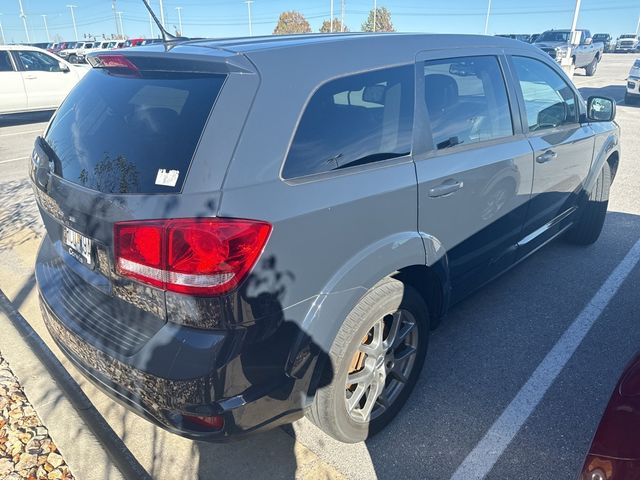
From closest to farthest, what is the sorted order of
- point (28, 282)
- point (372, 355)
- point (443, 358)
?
point (372, 355)
point (443, 358)
point (28, 282)

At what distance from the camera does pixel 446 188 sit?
2518 millimetres

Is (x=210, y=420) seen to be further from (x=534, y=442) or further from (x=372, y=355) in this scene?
(x=534, y=442)

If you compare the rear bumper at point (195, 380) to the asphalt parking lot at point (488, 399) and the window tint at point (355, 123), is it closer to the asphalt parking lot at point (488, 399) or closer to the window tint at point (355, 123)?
the asphalt parking lot at point (488, 399)

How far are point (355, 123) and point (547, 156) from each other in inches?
75.1

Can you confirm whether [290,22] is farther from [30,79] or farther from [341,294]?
[341,294]

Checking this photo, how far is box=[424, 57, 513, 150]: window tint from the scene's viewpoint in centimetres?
256

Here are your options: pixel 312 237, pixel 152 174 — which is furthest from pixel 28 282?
pixel 312 237

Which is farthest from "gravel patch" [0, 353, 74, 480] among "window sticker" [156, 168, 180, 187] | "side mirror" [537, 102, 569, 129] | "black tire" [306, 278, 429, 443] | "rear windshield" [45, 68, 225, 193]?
"side mirror" [537, 102, 569, 129]

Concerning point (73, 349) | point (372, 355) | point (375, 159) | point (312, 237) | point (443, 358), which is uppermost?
point (375, 159)

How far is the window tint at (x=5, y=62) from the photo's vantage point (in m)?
12.1

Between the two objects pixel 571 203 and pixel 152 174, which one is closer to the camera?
pixel 152 174

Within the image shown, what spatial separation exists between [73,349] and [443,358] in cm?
215

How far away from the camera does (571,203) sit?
4.06 m

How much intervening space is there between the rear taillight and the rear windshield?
0.51 feet
